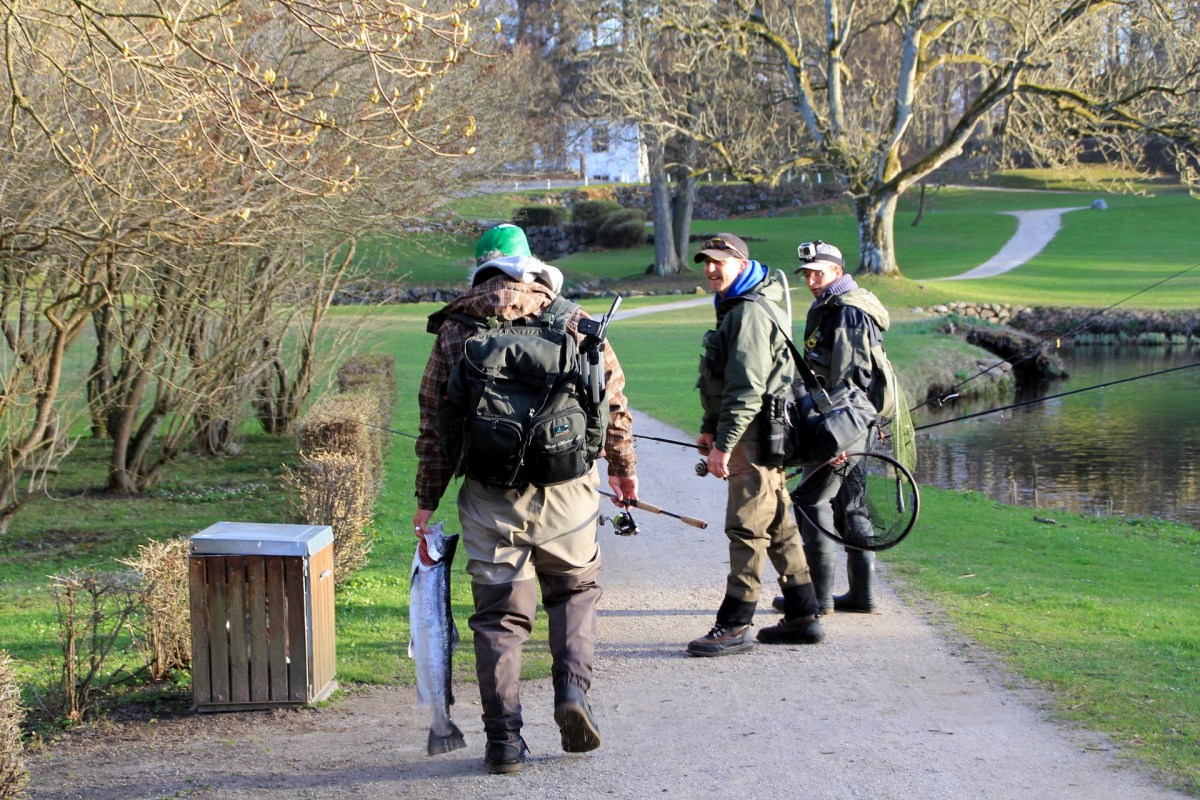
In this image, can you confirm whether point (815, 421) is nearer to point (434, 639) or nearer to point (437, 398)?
point (437, 398)

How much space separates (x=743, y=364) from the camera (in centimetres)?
592

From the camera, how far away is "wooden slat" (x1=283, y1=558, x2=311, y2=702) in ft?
17.5

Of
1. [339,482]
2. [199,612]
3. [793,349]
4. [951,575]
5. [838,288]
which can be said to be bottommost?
[951,575]

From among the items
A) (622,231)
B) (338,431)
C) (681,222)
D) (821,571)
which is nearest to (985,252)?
(681,222)

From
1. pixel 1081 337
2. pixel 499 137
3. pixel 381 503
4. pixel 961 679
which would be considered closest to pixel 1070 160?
pixel 1081 337

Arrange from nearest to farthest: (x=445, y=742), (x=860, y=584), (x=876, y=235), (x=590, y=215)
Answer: (x=445, y=742), (x=860, y=584), (x=876, y=235), (x=590, y=215)

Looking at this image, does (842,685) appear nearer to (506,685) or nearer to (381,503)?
(506,685)

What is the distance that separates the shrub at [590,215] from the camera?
56.0 m

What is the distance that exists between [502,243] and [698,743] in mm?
2179

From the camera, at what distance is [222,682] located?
213 inches

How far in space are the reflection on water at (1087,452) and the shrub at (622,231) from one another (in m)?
32.6

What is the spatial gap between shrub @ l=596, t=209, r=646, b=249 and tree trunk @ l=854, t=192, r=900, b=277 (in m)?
20.1

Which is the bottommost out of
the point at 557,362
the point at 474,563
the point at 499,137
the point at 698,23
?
the point at 474,563

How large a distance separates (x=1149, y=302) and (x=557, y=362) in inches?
1274
